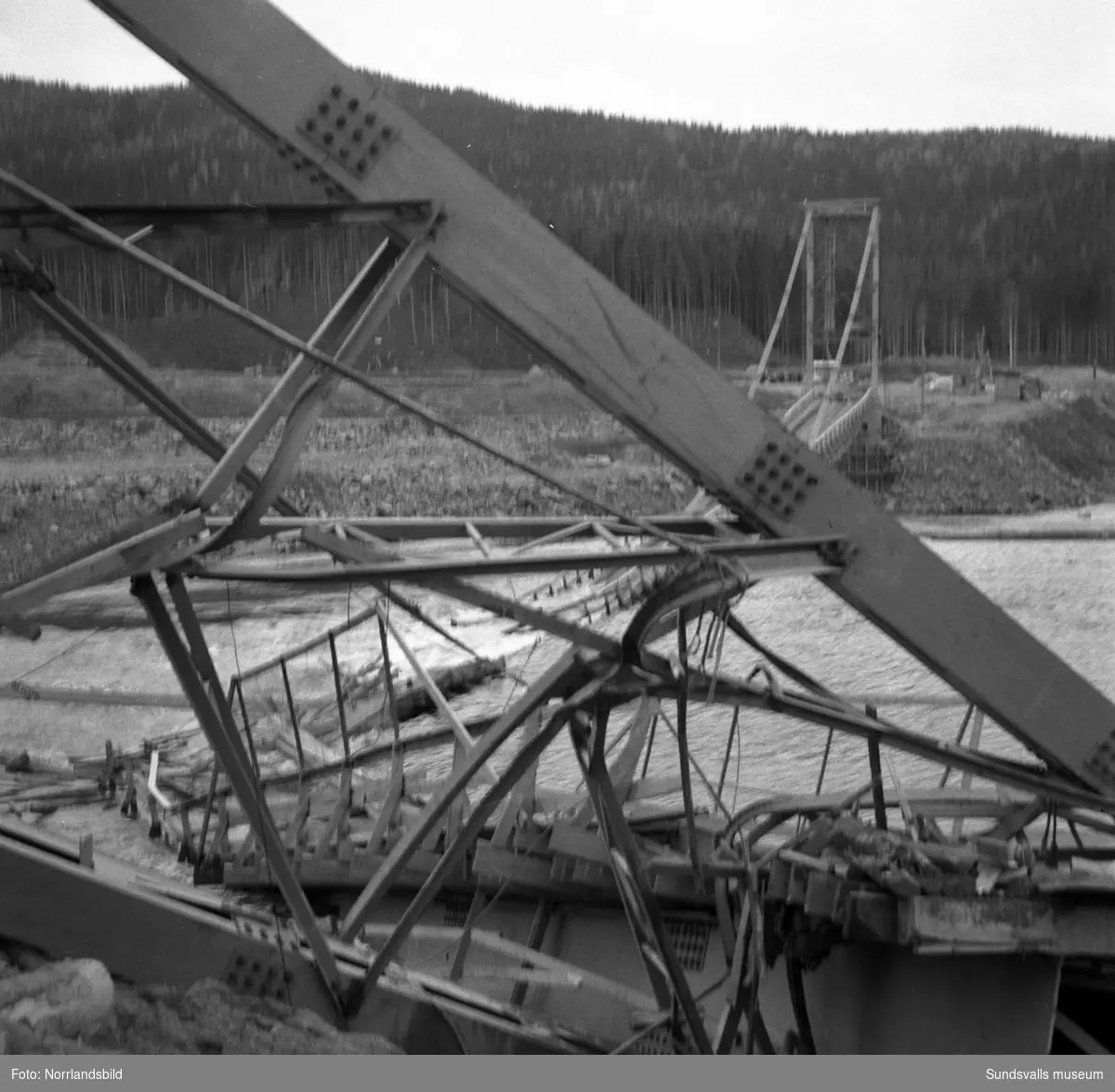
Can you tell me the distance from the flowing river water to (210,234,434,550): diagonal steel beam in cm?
373

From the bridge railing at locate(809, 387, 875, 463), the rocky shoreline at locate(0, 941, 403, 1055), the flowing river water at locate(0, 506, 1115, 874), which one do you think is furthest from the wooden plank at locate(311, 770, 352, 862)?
the bridge railing at locate(809, 387, 875, 463)

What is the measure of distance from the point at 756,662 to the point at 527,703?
347cm

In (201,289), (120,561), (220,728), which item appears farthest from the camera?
(220,728)

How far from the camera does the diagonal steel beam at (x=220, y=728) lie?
508 centimetres

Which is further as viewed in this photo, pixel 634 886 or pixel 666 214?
pixel 666 214

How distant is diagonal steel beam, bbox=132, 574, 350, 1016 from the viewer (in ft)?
16.7

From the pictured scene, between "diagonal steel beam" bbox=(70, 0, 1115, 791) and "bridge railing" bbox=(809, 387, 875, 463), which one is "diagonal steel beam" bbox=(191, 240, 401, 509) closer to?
"diagonal steel beam" bbox=(70, 0, 1115, 791)

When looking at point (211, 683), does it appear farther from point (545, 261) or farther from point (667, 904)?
point (667, 904)

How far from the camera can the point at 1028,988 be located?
21.2 feet

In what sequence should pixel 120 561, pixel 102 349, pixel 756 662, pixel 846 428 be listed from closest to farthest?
pixel 120 561 < pixel 102 349 < pixel 756 662 < pixel 846 428

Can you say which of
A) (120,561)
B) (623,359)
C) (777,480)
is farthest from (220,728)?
(777,480)

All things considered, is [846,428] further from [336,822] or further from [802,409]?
[336,822]

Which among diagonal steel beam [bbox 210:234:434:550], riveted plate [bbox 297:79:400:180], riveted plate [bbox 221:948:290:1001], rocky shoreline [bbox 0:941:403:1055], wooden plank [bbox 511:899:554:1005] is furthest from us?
wooden plank [bbox 511:899:554:1005]

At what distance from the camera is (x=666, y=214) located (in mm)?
9195
